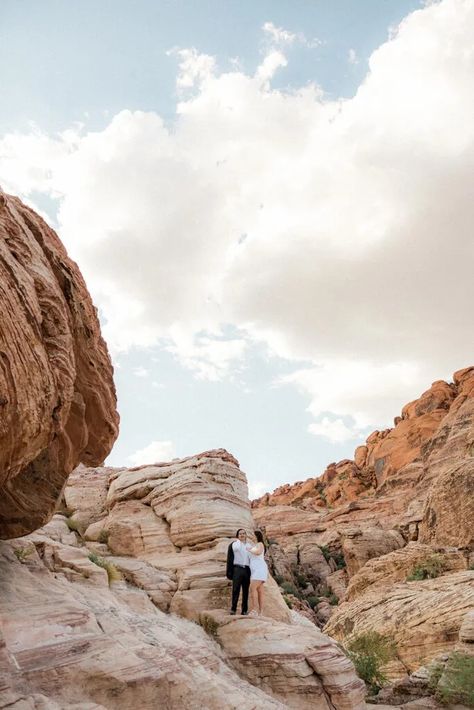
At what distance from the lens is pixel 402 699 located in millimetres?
13852

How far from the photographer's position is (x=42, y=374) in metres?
7.43

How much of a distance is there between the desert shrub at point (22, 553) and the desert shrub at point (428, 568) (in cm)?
1892

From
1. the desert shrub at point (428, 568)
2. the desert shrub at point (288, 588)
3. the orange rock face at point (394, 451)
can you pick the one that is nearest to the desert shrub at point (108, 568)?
the desert shrub at point (428, 568)

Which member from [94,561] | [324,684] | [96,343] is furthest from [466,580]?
[96,343]

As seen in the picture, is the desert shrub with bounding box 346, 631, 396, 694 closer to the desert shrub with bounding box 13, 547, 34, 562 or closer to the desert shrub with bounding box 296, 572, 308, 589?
the desert shrub with bounding box 13, 547, 34, 562

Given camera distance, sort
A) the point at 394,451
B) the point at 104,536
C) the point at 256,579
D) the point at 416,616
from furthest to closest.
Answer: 1. the point at 394,451
2. the point at 416,616
3. the point at 104,536
4. the point at 256,579

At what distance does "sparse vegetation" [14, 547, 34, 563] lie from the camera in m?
10.2

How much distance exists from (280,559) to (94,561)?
43484mm

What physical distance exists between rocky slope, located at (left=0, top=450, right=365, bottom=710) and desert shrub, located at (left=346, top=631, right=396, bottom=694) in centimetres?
319

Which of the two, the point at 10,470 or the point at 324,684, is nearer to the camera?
the point at 10,470

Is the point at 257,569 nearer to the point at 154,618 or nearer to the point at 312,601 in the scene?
the point at 154,618

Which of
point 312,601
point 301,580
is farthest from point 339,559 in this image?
point 312,601

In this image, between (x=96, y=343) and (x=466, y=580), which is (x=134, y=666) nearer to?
(x=96, y=343)

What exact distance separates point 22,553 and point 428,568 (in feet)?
67.0
